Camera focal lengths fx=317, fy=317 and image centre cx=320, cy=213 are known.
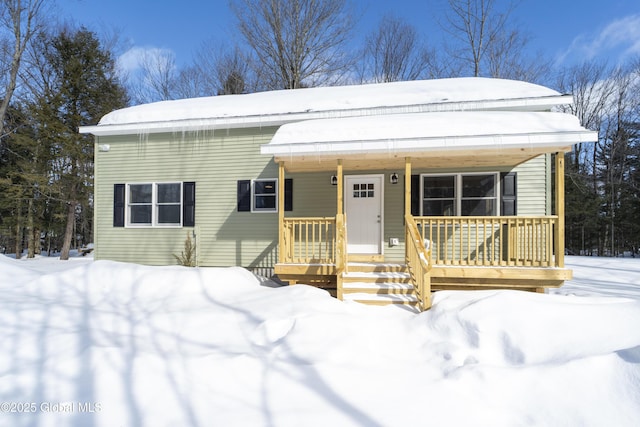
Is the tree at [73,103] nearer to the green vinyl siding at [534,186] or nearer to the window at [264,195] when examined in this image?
the window at [264,195]

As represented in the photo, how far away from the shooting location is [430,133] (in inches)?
217

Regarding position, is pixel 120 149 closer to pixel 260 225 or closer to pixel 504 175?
pixel 260 225

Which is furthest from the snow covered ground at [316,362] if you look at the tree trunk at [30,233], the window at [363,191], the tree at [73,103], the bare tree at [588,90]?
the bare tree at [588,90]

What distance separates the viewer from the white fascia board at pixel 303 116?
6.42 m

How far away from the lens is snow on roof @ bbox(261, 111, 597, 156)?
495cm

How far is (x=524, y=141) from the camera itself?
195 inches

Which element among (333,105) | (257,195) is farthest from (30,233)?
(333,105)

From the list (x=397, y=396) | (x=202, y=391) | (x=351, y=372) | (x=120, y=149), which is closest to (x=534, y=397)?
(x=397, y=396)

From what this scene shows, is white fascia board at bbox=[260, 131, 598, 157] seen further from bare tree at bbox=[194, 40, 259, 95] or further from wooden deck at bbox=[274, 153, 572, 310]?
bare tree at bbox=[194, 40, 259, 95]

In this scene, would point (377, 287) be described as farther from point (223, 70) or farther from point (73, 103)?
point (223, 70)

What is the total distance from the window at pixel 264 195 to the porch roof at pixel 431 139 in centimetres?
136

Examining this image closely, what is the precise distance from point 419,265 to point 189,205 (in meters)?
5.68

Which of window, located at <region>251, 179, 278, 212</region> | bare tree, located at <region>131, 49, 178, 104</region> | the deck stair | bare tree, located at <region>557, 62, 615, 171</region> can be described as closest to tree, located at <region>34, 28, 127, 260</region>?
bare tree, located at <region>131, 49, 178, 104</region>

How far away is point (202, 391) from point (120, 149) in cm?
763
